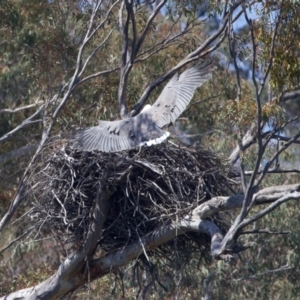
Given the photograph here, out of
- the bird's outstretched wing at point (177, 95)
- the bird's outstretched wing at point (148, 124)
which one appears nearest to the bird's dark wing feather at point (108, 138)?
the bird's outstretched wing at point (148, 124)

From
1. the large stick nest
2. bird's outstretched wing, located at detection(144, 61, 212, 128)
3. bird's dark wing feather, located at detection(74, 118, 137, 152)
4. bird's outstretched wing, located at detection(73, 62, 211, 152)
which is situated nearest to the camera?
the large stick nest

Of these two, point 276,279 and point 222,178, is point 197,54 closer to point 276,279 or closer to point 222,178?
point 222,178

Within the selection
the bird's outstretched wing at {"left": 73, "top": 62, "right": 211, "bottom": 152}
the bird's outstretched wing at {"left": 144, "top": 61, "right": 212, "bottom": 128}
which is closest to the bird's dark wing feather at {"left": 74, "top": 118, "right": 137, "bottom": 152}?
the bird's outstretched wing at {"left": 73, "top": 62, "right": 211, "bottom": 152}

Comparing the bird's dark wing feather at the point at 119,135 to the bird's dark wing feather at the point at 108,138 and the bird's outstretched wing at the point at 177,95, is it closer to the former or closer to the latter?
the bird's dark wing feather at the point at 108,138

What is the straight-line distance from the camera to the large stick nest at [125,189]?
25.8ft

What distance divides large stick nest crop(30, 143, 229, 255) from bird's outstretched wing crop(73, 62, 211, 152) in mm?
104

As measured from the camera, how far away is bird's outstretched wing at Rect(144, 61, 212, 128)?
9.08 meters

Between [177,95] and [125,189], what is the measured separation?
1965mm

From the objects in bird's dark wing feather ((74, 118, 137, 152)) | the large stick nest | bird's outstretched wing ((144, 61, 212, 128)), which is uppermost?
bird's outstretched wing ((144, 61, 212, 128))

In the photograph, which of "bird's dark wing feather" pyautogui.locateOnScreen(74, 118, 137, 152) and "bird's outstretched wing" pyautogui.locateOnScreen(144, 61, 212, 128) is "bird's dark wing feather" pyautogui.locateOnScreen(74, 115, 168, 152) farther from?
"bird's outstretched wing" pyautogui.locateOnScreen(144, 61, 212, 128)

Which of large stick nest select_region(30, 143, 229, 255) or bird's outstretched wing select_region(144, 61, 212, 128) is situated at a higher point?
bird's outstretched wing select_region(144, 61, 212, 128)

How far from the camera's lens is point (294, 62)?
821cm

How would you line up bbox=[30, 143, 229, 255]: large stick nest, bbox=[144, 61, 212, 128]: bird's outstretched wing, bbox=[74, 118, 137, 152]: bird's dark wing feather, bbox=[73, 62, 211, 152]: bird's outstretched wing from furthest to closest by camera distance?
bbox=[144, 61, 212, 128]: bird's outstretched wing < bbox=[73, 62, 211, 152]: bird's outstretched wing < bbox=[74, 118, 137, 152]: bird's dark wing feather < bbox=[30, 143, 229, 255]: large stick nest

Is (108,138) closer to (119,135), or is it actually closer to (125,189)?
(119,135)
